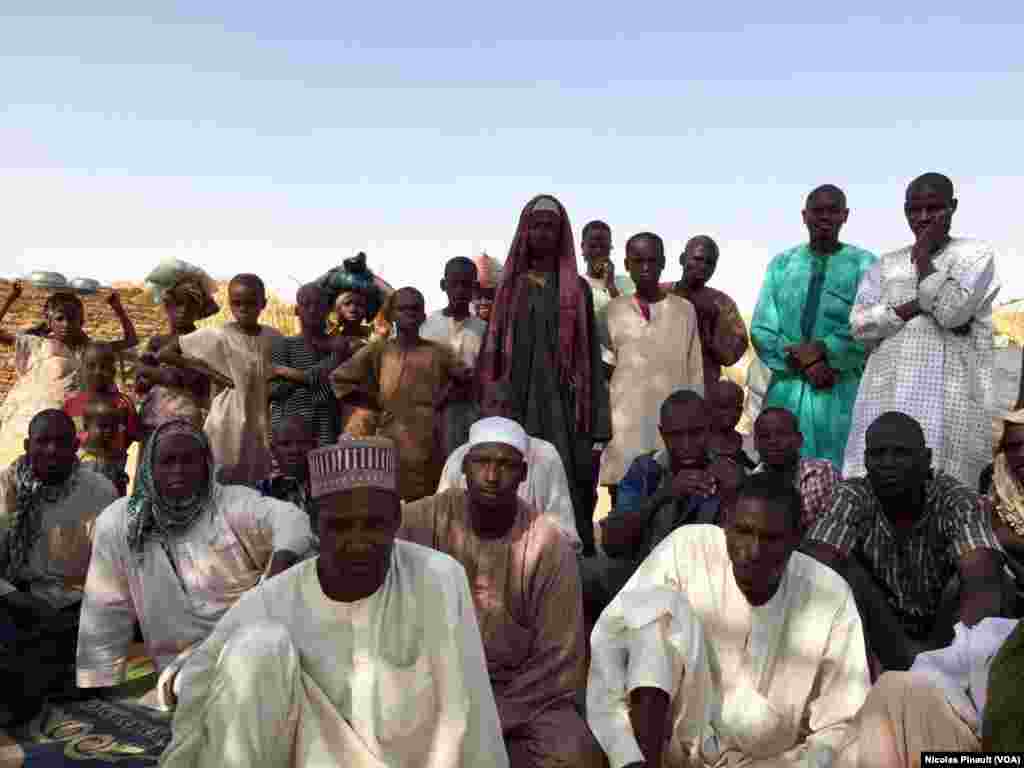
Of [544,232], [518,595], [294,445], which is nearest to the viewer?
[518,595]

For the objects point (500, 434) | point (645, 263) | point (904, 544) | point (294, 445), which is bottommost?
point (904, 544)

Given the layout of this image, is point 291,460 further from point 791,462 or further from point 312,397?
point 791,462

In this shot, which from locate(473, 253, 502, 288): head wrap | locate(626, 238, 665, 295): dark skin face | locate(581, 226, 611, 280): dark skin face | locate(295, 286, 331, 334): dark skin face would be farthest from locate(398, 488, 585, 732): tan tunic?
locate(473, 253, 502, 288): head wrap

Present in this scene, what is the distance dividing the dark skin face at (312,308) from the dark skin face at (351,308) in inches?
17.5

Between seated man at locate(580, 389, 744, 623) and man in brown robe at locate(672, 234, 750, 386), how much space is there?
215cm

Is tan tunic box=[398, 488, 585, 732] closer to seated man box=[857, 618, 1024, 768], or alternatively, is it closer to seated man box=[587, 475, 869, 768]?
seated man box=[587, 475, 869, 768]

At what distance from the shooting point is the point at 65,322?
819 cm

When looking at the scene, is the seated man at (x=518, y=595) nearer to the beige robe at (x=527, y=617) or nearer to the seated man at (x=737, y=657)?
the beige robe at (x=527, y=617)

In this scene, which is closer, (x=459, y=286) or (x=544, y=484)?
(x=544, y=484)

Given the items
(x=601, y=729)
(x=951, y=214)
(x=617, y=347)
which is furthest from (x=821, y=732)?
(x=617, y=347)

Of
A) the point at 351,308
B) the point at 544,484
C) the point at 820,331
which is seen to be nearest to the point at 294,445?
the point at 544,484

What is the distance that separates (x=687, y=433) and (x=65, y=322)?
5213 mm

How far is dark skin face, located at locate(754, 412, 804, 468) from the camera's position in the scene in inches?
212

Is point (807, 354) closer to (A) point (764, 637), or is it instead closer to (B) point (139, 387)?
(A) point (764, 637)
